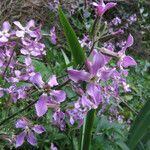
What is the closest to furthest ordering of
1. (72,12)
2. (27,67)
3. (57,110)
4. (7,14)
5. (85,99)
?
(85,99)
(57,110)
(27,67)
(7,14)
(72,12)

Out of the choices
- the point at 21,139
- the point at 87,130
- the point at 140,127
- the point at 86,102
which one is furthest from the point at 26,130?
the point at 140,127

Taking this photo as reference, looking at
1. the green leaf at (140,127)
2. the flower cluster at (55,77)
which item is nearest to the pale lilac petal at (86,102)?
the flower cluster at (55,77)

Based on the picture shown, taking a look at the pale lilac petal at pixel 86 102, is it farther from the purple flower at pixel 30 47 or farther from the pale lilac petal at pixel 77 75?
the purple flower at pixel 30 47

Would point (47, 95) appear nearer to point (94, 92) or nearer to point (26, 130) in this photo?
point (94, 92)

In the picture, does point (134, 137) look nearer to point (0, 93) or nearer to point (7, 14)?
point (0, 93)

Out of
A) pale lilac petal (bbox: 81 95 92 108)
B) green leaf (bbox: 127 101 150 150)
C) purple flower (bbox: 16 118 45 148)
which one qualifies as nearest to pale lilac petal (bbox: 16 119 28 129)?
purple flower (bbox: 16 118 45 148)

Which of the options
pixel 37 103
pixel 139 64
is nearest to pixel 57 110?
pixel 37 103

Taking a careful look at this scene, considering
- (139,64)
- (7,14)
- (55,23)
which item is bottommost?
(139,64)
